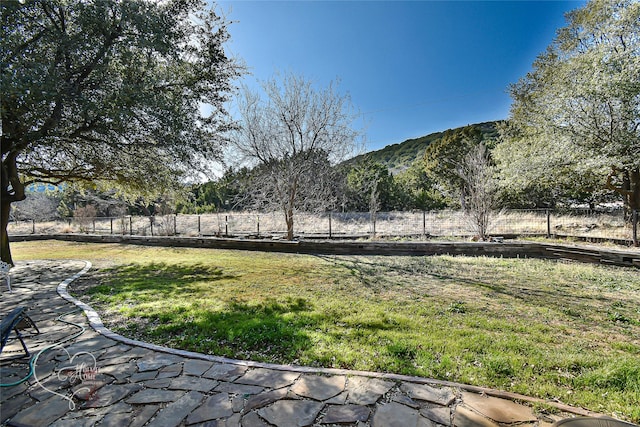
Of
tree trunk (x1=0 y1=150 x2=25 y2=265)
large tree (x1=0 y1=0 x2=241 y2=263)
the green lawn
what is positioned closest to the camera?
the green lawn

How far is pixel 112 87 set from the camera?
242 inches

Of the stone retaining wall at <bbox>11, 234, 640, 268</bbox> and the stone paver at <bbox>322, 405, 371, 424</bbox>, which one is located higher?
the stone retaining wall at <bbox>11, 234, 640, 268</bbox>

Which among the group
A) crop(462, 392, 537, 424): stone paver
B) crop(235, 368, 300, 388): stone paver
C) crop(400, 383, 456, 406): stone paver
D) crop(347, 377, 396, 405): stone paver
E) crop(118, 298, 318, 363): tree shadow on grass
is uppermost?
crop(118, 298, 318, 363): tree shadow on grass

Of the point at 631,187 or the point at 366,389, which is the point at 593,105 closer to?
the point at 631,187

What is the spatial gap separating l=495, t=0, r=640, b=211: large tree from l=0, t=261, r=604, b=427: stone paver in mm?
11224

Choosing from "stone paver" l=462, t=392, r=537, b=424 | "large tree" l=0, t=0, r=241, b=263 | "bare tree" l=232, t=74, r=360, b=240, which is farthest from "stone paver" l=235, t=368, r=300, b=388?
"bare tree" l=232, t=74, r=360, b=240

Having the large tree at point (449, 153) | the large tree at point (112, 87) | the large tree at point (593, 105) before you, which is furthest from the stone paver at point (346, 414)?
the large tree at point (449, 153)

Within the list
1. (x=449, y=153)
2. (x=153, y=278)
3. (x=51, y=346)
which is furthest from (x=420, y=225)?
(x=449, y=153)

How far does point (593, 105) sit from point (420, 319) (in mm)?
10885

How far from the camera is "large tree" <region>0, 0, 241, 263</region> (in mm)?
5363

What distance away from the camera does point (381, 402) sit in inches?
79.8

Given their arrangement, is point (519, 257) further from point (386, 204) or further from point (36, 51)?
point (386, 204)

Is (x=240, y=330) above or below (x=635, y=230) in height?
below

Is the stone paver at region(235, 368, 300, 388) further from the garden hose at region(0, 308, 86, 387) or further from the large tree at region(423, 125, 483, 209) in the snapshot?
the large tree at region(423, 125, 483, 209)
